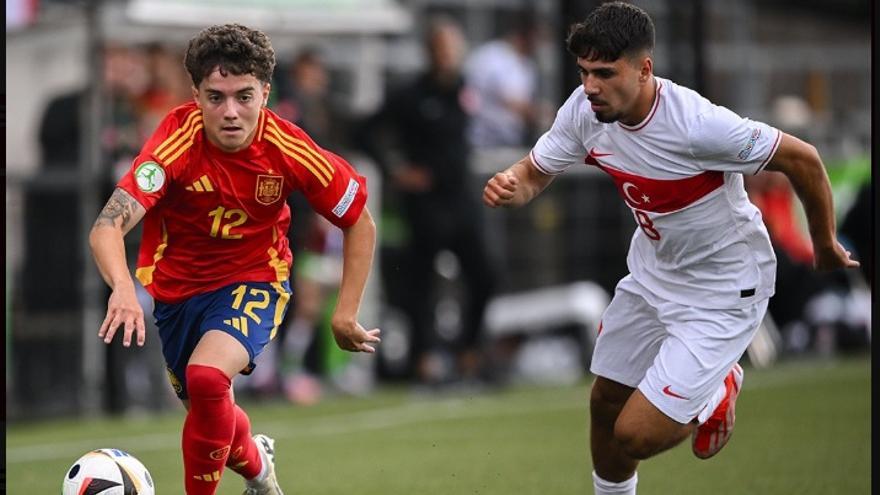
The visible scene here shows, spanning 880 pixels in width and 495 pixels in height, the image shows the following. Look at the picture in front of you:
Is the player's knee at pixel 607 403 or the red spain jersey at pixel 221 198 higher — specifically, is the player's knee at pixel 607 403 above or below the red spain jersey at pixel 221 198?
below

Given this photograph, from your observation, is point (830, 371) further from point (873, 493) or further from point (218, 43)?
point (218, 43)

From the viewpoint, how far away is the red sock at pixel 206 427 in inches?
240

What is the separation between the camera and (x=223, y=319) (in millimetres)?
6379

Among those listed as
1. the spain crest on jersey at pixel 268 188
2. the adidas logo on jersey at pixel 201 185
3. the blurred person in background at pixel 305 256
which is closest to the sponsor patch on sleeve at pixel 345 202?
the spain crest on jersey at pixel 268 188

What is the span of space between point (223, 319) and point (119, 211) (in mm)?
651

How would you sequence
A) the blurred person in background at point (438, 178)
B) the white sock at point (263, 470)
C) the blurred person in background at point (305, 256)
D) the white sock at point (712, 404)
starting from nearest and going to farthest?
the white sock at point (712, 404)
the white sock at point (263, 470)
the blurred person in background at point (305, 256)
the blurred person in background at point (438, 178)

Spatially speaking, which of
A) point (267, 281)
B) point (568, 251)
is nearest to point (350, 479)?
point (267, 281)

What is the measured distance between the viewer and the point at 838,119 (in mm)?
17203

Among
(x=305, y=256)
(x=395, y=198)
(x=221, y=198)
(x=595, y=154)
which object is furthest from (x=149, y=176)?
(x=395, y=198)

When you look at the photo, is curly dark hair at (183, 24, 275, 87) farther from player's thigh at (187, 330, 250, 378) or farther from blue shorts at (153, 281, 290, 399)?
player's thigh at (187, 330, 250, 378)

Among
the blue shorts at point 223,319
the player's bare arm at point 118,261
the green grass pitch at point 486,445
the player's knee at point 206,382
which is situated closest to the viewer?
the player's bare arm at point 118,261

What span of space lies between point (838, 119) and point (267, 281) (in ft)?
38.5

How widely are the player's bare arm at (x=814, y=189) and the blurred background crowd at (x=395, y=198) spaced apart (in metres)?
4.81

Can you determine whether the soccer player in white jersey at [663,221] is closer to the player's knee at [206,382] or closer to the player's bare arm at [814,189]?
the player's bare arm at [814,189]
